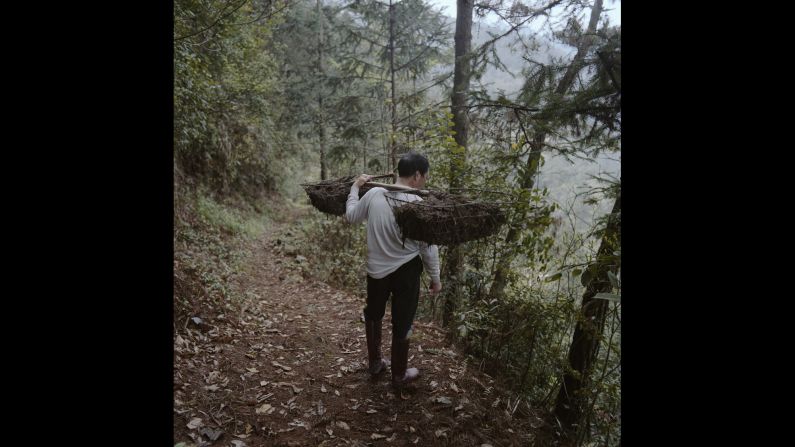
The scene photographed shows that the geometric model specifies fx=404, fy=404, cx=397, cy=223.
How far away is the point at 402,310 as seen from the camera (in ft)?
13.8

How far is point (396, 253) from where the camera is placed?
4094 millimetres

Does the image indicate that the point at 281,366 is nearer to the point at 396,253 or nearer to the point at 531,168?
the point at 396,253

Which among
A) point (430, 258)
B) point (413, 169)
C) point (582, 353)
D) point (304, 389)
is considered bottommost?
point (304, 389)

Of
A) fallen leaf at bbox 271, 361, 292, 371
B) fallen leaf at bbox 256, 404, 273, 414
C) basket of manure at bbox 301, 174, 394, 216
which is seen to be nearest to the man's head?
basket of manure at bbox 301, 174, 394, 216

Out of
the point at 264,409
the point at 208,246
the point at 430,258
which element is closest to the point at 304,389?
the point at 264,409

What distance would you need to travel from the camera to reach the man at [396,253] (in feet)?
13.4

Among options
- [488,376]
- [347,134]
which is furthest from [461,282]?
[347,134]

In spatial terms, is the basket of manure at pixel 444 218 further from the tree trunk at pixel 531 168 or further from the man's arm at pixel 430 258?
the tree trunk at pixel 531 168

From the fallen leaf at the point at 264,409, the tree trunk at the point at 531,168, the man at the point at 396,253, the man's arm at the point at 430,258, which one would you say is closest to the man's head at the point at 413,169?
the man at the point at 396,253

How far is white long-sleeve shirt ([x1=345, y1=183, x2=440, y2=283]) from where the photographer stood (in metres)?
4.04

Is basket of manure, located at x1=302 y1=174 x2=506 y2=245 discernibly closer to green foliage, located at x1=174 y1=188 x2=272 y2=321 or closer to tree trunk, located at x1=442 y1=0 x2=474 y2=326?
tree trunk, located at x1=442 y1=0 x2=474 y2=326

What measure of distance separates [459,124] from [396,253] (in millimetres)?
4619
